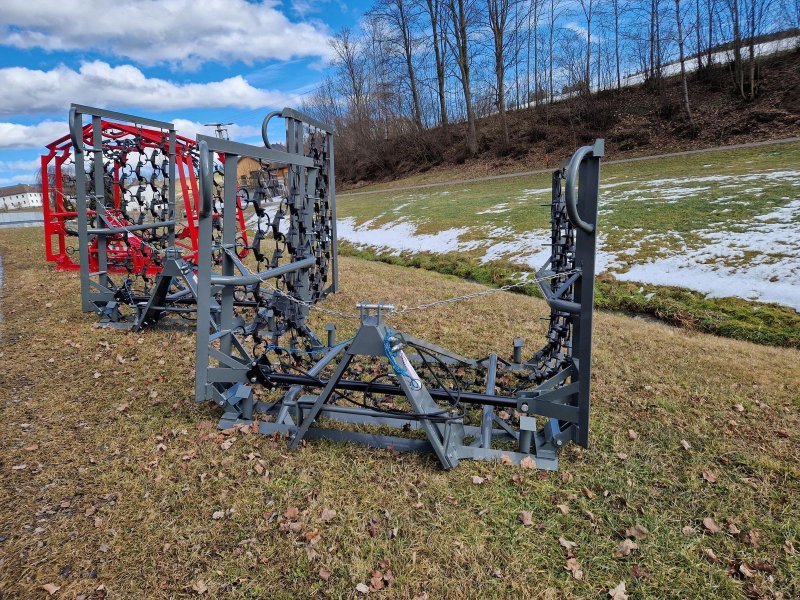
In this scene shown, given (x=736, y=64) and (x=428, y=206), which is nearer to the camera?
(x=428, y=206)

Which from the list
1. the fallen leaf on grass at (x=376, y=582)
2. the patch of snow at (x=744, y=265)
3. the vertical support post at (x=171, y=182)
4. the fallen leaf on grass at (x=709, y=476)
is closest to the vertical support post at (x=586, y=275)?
the fallen leaf on grass at (x=709, y=476)

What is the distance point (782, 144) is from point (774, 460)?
840 inches

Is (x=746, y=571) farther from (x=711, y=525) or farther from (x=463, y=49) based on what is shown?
(x=463, y=49)

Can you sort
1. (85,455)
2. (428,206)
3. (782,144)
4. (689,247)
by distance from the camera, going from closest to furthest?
(85,455), (689,247), (782,144), (428,206)

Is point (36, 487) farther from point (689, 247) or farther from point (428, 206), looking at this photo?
point (428, 206)

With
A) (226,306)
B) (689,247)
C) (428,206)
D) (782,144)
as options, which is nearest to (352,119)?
(428,206)

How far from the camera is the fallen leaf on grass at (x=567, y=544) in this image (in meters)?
2.85

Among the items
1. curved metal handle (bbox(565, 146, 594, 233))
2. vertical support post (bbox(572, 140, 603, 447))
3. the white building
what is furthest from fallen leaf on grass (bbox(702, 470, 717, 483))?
the white building

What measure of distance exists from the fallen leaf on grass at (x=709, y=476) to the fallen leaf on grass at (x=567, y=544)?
1323 mm

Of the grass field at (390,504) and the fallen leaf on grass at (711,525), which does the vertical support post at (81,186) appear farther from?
the fallen leaf on grass at (711,525)

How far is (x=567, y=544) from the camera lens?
287 cm

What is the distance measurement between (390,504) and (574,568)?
1.21 metres

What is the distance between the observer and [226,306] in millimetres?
4027

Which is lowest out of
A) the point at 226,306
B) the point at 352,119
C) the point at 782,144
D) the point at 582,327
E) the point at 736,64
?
the point at 582,327
